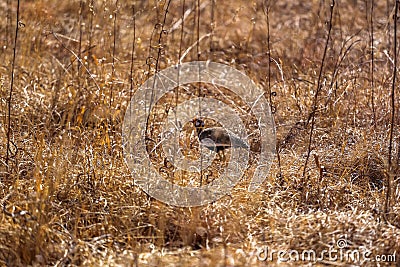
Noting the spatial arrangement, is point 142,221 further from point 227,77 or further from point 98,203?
point 227,77

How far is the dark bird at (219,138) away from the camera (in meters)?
3.35

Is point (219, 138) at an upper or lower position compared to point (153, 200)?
upper

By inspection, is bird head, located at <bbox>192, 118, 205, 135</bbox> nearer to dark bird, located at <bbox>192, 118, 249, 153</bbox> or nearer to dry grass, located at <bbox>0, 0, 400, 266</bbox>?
dark bird, located at <bbox>192, 118, 249, 153</bbox>

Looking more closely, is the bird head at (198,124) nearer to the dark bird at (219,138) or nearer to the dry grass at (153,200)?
the dark bird at (219,138)

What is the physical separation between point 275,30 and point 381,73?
1268 millimetres

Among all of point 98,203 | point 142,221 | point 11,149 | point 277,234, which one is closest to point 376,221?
point 277,234

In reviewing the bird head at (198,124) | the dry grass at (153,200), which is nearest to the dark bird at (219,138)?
the bird head at (198,124)

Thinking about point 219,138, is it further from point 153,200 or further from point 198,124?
point 153,200

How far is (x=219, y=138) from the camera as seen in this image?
3406mm

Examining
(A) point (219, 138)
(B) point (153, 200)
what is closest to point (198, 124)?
(A) point (219, 138)

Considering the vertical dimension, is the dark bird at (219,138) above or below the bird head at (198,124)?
below

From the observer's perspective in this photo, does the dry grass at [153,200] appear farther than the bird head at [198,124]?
No

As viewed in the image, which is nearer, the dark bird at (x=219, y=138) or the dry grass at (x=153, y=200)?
the dry grass at (x=153, y=200)

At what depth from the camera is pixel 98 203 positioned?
2.93 m
